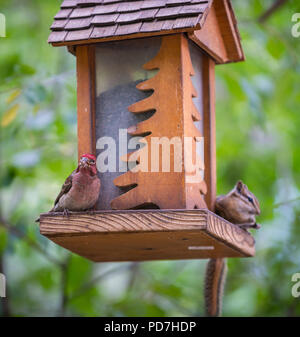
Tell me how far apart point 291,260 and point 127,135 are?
268cm

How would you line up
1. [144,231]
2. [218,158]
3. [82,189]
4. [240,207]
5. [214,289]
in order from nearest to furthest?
[144,231] < [82,189] < [240,207] < [214,289] < [218,158]

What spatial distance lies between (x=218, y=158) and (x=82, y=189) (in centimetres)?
321

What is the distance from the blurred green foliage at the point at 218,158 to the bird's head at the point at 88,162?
1.26 metres

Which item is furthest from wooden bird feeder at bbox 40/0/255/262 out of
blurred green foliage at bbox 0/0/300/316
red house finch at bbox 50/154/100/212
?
blurred green foliage at bbox 0/0/300/316

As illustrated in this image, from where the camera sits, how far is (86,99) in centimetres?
377

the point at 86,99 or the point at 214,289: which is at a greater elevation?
the point at 86,99

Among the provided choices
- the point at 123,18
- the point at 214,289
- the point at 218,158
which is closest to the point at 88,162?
the point at 123,18

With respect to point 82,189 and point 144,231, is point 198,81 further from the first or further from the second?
point 144,231

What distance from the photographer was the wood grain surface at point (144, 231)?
125 inches

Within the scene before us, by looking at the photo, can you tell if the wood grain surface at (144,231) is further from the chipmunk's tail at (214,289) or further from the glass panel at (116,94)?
the chipmunk's tail at (214,289)

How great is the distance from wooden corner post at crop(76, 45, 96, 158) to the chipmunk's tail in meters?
1.24

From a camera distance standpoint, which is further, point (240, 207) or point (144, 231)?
point (240, 207)

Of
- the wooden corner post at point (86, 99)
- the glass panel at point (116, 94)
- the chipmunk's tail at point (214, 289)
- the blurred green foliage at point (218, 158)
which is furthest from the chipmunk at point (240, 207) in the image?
the blurred green foliage at point (218, 158)

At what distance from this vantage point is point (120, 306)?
5.40 m
